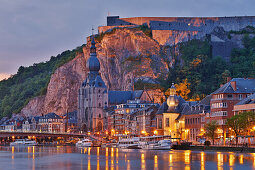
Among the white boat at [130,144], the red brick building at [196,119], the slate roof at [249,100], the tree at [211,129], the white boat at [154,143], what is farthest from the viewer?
the white boat at [130,144]

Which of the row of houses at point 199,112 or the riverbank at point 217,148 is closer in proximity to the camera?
the riverbank at point 217,148

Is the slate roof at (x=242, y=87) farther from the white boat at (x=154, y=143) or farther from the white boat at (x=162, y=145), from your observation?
the white boat at (x=154, y=143)

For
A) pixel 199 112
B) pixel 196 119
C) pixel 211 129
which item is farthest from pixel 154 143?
pixel 211 129

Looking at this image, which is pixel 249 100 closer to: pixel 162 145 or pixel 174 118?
pixel 162 145

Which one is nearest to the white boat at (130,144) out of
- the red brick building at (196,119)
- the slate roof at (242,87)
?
the red brick building at (196,119)

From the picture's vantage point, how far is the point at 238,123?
367 feet

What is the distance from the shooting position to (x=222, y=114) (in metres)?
128

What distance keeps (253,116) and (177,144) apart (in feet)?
78.3

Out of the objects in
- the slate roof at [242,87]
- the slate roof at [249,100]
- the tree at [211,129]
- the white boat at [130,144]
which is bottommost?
the white boat at [130,144]

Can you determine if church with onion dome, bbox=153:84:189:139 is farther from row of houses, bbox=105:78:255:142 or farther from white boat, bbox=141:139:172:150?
white boat, bbox=141:139:172:150

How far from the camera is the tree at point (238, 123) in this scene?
366 feet

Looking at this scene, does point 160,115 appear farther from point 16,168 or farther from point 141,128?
point 16,168

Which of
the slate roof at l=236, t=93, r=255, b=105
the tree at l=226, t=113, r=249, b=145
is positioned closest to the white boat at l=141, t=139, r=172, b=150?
the slate roof at l=236, t=93, r=255, b=105

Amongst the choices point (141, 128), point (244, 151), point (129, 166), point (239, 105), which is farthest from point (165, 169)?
point (141, 128)
